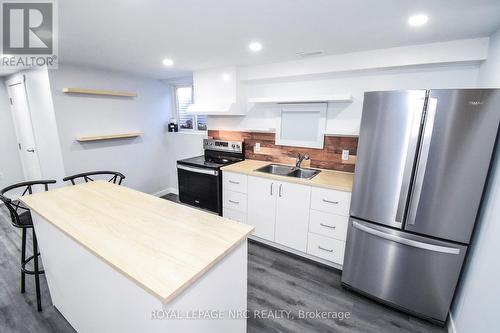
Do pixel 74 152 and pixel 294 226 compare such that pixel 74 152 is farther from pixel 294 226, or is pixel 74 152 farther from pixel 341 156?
pixel 341 156

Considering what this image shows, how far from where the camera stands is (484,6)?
4.34ft

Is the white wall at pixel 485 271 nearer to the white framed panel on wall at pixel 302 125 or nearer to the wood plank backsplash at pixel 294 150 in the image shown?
the wood plank backsplash at pixel 294 150

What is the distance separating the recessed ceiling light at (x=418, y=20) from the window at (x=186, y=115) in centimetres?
314

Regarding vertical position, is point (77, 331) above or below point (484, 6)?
below

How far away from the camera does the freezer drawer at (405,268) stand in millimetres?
1668

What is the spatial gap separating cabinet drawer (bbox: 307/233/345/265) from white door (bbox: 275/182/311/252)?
0.07 metres

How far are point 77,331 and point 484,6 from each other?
3.50 metres

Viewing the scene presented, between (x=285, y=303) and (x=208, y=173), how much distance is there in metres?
1.78

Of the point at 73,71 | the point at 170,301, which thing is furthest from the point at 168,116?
the point at 170,301

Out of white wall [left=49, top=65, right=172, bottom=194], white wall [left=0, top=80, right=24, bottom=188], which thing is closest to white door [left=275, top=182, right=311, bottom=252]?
white wall [left=49, top=65, right=172, bottom=194]

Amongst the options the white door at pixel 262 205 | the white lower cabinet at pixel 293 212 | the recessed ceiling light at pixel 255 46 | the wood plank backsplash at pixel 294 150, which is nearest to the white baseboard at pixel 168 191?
the wood plank backsplash at pixel 294 150

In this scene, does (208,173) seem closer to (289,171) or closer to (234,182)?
(234,182)

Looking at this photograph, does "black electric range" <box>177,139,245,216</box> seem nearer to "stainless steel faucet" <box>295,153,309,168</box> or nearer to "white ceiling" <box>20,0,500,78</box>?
"stainless steel faucet" <box>295,153,309,168</box>

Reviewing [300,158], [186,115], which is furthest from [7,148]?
[300,158]
